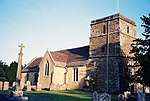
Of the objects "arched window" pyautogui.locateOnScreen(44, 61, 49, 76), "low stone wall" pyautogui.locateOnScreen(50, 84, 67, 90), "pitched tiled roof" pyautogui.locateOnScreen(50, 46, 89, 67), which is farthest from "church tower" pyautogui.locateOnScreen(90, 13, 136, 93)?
"arched window" pyautogui.locateOnScreen(44, 61, 49, 76)

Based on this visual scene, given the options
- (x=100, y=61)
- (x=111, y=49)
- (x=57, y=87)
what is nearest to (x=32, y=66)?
(x=57, y=87)

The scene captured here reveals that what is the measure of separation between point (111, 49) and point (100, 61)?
108 inches

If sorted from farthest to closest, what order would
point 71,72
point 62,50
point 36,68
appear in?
point 62,50 < point 36,68 < point 71,72

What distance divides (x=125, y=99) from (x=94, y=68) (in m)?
13.7

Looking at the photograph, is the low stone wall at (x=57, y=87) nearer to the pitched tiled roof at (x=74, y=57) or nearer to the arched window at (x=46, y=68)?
the arched window at (x=46, y=68)

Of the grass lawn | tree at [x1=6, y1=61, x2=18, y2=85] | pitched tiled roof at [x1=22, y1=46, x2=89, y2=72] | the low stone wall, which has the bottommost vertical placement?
the grass lawn

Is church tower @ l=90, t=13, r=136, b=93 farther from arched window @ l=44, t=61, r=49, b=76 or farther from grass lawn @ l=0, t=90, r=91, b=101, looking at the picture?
arched window @ l=44, t=61, r=49, b=76

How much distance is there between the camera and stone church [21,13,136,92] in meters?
29.4

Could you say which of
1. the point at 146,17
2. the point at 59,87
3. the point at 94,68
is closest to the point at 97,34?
the point at 94,68

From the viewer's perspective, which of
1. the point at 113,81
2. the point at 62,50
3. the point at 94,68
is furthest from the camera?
the point at 62,50

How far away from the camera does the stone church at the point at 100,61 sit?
29422 millimetres

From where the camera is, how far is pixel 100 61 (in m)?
31.5

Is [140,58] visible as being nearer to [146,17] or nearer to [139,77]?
[139,77]

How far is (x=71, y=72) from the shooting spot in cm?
3509
